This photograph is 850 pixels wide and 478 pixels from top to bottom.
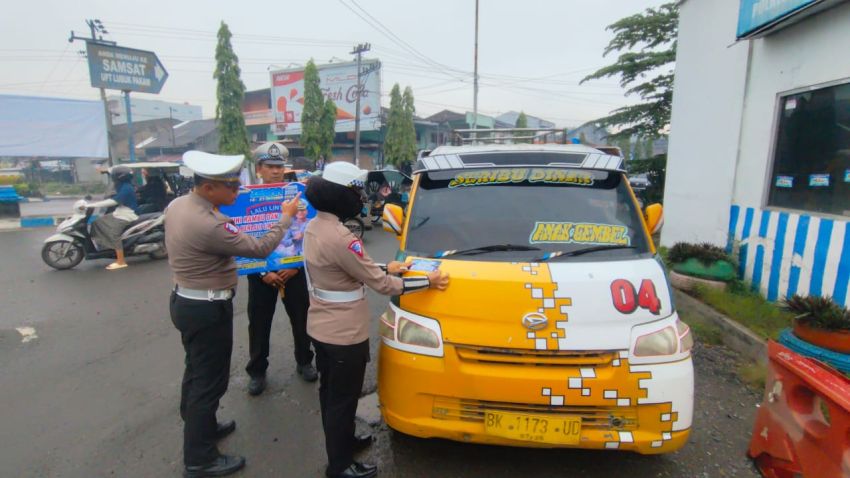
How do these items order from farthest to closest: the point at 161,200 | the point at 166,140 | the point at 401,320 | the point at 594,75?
the point at 166,140 < the point at 594,75 < the point at 161,200 < the point at 401,320

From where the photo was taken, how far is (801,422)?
88.3 inches

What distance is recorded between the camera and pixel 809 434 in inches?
85.5

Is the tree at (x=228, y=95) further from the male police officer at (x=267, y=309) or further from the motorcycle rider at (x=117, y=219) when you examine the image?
the male police officer at (x=267, y=309)

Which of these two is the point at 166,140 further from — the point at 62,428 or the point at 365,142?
the point at 62,428

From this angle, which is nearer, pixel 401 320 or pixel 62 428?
pixel 401 320

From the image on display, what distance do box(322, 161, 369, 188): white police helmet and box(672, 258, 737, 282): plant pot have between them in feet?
16.1

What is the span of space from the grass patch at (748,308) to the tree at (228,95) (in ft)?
72.6

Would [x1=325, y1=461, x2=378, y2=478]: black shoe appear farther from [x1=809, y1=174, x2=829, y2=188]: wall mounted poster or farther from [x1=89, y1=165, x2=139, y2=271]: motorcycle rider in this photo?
[x1=89, y1=165, x2=139, y2=271]: motorcycle rider

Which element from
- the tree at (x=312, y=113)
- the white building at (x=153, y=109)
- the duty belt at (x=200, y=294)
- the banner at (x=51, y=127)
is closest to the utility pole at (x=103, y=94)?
the banner at (x=51, y=127)

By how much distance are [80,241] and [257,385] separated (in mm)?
6286

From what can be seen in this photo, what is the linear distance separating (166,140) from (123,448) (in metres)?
46.7

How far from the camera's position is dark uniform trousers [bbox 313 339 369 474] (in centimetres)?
233

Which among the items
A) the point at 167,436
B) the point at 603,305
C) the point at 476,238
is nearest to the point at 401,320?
the point at 476,238

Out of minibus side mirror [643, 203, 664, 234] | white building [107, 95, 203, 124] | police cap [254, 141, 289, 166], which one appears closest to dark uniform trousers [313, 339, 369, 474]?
police cap [254, 141, 289, 166]
